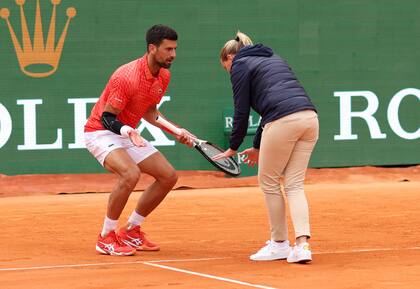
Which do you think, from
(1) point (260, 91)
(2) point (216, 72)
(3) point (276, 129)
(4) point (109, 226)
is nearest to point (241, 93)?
(1) point (260, 91)

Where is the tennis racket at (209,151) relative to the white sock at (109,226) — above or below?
above

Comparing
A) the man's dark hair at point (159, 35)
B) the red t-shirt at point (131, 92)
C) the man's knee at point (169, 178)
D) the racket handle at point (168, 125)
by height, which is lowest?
the man's knee at point (169, 178)

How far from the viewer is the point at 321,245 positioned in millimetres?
9570

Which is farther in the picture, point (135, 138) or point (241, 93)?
point (135, 138)

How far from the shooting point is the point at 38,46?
49.1ft

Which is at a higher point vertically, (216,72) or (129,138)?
(129,138)

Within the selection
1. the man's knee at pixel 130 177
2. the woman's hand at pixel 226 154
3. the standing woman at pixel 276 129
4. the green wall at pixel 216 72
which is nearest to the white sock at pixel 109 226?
the man's knee at pixel 130 177

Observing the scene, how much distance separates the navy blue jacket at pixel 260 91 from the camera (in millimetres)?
8320

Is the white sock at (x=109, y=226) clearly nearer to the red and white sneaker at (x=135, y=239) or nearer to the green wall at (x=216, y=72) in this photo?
the red and white sneaker at (x=135, y=239)

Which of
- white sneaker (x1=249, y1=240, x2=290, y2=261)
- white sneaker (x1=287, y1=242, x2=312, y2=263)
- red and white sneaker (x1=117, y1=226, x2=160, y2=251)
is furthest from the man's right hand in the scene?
white sneaker (x1=287, y1=242, x2=312, y2=263)

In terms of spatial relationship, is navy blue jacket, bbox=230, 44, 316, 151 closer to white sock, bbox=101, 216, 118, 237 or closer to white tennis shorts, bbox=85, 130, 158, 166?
white tennis shorts, bbox=85, 130, 158, 166

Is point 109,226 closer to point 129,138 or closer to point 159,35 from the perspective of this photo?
point 129,138

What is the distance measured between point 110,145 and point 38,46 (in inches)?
243

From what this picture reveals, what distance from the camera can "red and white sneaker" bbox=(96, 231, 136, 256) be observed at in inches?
354
